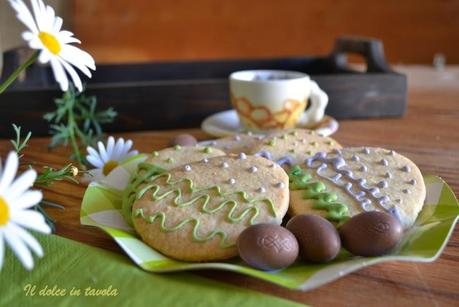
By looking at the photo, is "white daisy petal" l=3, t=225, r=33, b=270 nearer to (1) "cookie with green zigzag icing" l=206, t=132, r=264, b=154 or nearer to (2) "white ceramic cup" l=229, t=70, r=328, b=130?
(1) "cookie with green zigzag icing" l=206, t=132, r=264, b=154

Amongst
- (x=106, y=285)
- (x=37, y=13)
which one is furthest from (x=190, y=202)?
(x=37, y=13)

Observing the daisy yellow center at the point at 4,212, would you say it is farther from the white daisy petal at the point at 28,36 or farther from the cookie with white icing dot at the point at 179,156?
the cookie with white icing dot at the point at 179,156

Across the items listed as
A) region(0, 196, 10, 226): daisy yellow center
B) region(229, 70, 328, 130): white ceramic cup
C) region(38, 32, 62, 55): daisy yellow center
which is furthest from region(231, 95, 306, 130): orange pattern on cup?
region(0, 196, 10, 226): daisy yellow center

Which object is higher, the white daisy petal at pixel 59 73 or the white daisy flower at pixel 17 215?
the white daisy petal at pixel 59 73

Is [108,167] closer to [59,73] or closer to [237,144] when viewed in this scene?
[237,144]

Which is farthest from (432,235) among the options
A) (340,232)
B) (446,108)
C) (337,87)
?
(446,108)

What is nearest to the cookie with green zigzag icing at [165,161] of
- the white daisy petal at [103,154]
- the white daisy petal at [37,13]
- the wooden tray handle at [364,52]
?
the white daisy petal at [103,154]

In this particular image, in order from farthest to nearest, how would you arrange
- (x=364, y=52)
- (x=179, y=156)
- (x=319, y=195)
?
(x=364, y=52) < (x=179, y=156) < (x=319, y=195)
